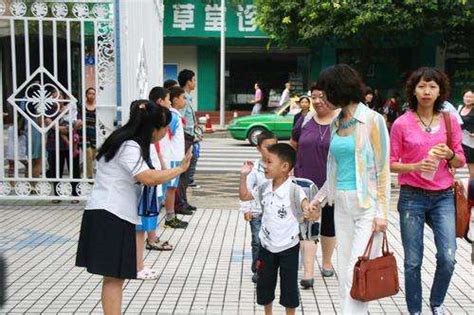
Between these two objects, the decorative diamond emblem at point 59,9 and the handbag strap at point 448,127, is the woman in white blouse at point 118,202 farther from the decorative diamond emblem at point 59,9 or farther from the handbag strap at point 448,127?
the decorative diamond emblem at point 59,9

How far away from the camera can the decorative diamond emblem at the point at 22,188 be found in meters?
9.17

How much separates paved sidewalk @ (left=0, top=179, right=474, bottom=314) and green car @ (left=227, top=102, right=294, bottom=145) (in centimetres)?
Answer: 1020

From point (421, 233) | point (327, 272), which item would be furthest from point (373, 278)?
point (327, 272)

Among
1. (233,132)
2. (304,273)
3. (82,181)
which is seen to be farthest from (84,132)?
(233,132)

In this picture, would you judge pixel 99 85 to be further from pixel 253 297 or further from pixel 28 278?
pixel 253 297

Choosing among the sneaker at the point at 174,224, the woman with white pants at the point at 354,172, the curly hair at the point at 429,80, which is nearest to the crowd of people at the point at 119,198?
the woman with white pants at the point at 354,172

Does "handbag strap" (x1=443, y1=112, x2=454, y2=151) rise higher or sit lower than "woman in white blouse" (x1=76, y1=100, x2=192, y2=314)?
higher

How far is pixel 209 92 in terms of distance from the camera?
26188 mm

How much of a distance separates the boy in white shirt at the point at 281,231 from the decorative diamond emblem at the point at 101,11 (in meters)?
5.10

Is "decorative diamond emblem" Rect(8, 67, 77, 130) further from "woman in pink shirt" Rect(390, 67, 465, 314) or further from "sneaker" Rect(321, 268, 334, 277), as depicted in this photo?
"woman in pink shirt" Rect(390, 67, 465, 314)

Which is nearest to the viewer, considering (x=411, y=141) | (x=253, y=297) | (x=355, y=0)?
(x=411, y=141)

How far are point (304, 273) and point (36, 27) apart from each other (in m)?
6.43

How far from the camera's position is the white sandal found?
5938 millimetres

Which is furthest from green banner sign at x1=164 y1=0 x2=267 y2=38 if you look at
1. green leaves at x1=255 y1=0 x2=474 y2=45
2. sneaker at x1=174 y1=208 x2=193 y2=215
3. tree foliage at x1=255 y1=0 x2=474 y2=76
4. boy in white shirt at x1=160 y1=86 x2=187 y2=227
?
boy in white shirt at x1=160 y1=86 x2=187 y2=227
